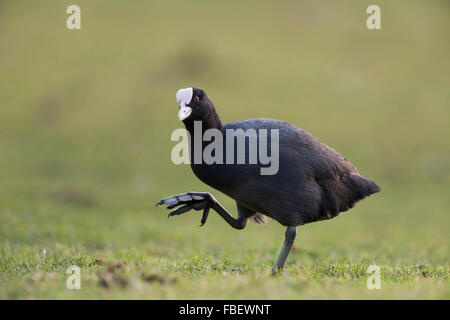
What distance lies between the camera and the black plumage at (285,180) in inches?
225

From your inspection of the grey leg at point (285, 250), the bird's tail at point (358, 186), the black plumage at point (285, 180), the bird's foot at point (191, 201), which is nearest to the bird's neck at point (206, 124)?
the black plumage at point (285, 180)

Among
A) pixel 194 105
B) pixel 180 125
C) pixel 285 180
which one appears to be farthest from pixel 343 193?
pixel 180 125

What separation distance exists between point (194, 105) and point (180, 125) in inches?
498

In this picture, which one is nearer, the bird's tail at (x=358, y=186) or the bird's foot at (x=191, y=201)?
the bird's foot at (x=191, y=201)

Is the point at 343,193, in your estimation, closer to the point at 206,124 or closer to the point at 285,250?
the point at 285,250

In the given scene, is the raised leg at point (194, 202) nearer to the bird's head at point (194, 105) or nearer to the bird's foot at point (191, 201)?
the bird's foot at point (191, 201)

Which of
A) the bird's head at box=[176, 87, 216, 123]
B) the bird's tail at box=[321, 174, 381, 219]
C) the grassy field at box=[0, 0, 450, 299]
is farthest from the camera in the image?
the bird's tail at box=[321, 174, 381, 219]

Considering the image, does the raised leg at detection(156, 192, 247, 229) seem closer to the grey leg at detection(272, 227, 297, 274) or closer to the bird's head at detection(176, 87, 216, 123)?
the grey leg at detection(272, 227, 297, 274)

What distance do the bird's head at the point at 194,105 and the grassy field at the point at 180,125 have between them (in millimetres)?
1501

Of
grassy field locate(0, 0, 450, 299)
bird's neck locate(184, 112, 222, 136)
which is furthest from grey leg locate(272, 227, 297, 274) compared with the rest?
bird's neck locate(184, 112, 222, 136)

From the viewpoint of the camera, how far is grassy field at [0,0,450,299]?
552 centimetres
